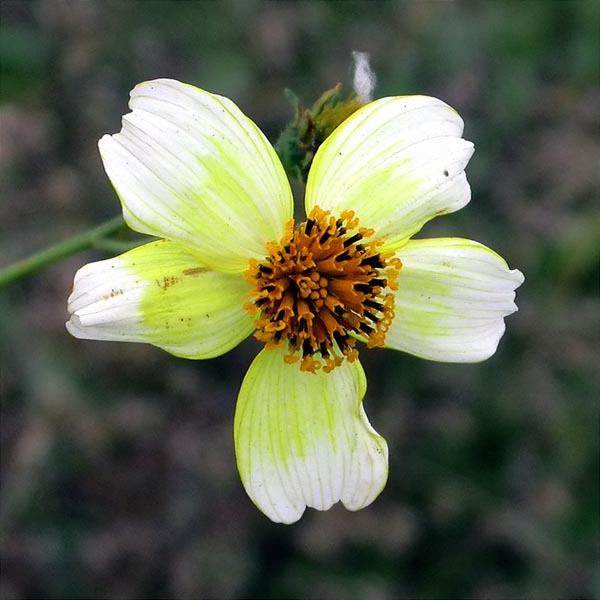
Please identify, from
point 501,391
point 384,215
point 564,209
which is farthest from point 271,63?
point 384,215

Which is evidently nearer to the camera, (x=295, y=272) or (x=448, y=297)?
(x=295, y=272)

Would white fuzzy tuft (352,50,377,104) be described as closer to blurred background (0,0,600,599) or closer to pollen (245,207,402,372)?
pollen (245,207,402,372)

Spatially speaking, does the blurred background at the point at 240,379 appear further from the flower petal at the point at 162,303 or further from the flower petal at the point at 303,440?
the flower petal at the point at 162,303

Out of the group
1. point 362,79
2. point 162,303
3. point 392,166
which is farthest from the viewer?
point 362,79

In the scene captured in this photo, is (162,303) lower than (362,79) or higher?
lower

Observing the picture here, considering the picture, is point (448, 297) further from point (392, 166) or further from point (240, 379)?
point (240, 379)

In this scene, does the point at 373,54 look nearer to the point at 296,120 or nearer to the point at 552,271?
the point at 552,271

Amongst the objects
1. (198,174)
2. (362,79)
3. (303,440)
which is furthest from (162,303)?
(362,79)

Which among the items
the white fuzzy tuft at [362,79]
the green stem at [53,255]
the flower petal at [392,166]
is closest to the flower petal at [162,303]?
the flower petal at [392,166]

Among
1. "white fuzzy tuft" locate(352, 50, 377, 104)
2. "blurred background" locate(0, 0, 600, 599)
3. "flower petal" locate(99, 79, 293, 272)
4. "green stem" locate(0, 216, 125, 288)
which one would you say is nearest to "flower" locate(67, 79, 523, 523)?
"flower petal" locate(99, 79, 293, 272)
